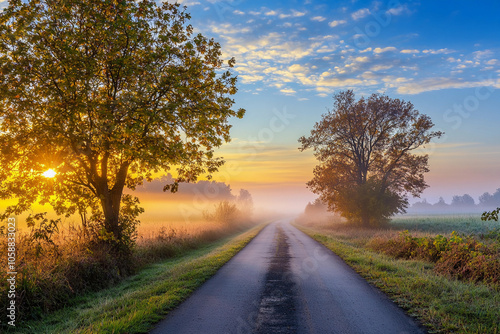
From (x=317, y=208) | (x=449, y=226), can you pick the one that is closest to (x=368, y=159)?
(x=449, y=226)

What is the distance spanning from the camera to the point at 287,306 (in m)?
6.59

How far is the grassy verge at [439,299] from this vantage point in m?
5.45

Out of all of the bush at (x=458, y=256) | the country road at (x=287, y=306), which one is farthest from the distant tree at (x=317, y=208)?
the country road at (x=287, y=306)

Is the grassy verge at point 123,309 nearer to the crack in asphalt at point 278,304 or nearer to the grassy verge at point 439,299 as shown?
the crack in asphalt at point 278,304

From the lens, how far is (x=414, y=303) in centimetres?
670

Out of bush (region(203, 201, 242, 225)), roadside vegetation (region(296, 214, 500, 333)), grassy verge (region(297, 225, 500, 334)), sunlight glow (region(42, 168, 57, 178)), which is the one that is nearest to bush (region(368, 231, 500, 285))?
roadside vegetation (region(296, 214, 500, 333))

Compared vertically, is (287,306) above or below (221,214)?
below

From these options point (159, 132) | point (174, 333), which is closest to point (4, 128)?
point (159, 132)

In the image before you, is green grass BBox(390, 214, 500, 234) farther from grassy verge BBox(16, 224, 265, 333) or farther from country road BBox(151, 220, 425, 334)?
grassy verge BBox(16, 224, 265, 333)

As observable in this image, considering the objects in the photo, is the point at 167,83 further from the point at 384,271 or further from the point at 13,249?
the point at 384,271

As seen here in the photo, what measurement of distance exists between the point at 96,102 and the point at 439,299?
38.6 ft

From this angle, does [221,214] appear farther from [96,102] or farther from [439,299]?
[439,299]

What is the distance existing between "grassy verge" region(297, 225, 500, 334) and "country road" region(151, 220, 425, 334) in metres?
0.39

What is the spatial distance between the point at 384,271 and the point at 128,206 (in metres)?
11.6
